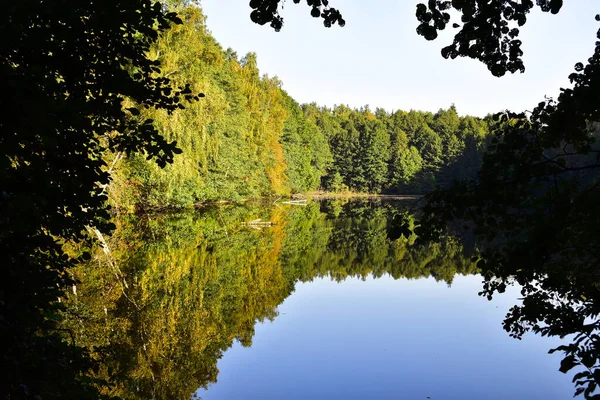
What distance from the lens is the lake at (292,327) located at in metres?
9.16

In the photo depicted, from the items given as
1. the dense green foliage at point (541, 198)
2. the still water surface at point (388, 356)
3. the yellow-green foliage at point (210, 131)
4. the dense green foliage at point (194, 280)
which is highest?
the yellow-green foliage at point (210, 131)

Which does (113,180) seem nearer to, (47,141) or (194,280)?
(47,141)

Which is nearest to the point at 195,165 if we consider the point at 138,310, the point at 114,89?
the point at 138,310

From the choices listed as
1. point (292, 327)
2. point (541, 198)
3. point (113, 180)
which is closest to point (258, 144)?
point (292, 327)

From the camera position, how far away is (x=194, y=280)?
15.6m

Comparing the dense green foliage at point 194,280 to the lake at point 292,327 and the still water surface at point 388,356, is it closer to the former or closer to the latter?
the lake at point 292,327

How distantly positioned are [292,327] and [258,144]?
121ft

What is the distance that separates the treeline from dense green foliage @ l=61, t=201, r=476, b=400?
325 centimetres

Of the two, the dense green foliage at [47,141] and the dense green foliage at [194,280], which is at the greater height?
the dense green foliage at [47,141]

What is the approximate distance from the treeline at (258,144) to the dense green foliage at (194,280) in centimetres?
325

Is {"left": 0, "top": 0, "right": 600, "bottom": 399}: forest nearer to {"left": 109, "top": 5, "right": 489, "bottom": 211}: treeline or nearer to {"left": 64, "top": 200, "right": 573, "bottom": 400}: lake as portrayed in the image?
{"left": 64, "top": 200, "right": 573, "bottom": 400}: lake

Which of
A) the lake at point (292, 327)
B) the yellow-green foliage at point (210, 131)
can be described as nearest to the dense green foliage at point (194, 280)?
the lake at point (292, 327)

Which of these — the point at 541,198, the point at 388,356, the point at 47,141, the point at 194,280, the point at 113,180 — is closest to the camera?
the point at 47,141

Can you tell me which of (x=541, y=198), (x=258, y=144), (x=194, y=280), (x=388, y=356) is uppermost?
(x=258, y=144)
